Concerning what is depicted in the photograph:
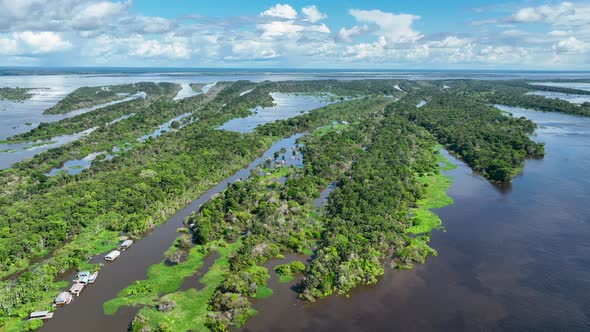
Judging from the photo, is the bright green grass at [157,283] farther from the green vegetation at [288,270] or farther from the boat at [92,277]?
the green vegetation at [288,270]

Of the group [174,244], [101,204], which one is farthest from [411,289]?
[101,204]

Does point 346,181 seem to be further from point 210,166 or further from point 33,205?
point 33,205

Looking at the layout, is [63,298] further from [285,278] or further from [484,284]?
[484,284]

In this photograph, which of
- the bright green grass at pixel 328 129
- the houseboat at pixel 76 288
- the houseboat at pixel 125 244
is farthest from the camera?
the bright green grass at pixel 328 129

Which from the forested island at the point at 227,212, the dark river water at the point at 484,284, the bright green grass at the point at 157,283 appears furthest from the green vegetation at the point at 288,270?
the bright green grass at the point at 157,283

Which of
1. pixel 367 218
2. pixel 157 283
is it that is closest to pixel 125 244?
pixel 157 283

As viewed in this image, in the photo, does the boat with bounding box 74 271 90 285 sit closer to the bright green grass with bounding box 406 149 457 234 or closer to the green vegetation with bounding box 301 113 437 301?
the green vegetation with bounding box 301 113 437 301
